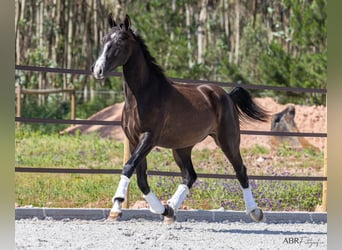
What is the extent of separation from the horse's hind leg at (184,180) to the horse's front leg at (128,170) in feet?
1.82

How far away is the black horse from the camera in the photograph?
4.20 meters

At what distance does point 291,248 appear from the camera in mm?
3939

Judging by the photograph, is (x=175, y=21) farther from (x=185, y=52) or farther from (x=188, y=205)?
(x=188, y=205)

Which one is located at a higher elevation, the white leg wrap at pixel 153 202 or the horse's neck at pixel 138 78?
the horse's neck at pixel 138 78

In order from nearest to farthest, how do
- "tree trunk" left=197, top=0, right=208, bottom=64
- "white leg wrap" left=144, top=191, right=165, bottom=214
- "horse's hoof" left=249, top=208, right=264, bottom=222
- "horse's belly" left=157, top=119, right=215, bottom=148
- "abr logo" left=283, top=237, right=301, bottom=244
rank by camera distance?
"abr logo" left=283, top=237, right=301, bottom=244 → "white leg wrap" left=144, top=191, right=165, bottom=214 → "horse's belly" left=157, top=119, right=215, bottom=148 → "horse's hoof" left=249, top=208, right=264, bottom=222 → "tree trunk" left=197, top=0, right=208, bottom=64

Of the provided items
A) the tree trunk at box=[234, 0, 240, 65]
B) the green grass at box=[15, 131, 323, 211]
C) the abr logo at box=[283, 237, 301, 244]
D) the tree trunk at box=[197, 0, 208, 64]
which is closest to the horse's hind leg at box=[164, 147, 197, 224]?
the abr logo at box=[283, 237, 301, 244]

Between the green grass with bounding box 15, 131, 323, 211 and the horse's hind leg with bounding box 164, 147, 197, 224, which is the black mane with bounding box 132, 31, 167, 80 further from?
the green grass with bounding box 15, 131, 323, 211

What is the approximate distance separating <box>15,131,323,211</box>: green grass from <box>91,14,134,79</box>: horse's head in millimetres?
2343

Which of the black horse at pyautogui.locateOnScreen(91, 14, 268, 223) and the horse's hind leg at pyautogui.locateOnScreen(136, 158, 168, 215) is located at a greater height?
the black horse at pyautogui.locateOnScreen(91, 14, 268, 223)

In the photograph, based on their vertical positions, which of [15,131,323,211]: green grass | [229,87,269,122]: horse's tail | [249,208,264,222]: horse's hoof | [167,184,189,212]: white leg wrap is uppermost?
[229,87,269,122]: horse's tail

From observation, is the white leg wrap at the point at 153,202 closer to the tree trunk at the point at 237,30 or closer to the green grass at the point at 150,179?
the green grass at the point at 150,179

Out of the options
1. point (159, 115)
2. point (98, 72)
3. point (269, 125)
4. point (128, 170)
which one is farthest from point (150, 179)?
point (269, 125)

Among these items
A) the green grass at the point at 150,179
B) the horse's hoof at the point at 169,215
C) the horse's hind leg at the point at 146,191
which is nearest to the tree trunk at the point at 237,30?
the green grass at the point at 150,179

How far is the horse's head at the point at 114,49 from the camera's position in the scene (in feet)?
13.1
